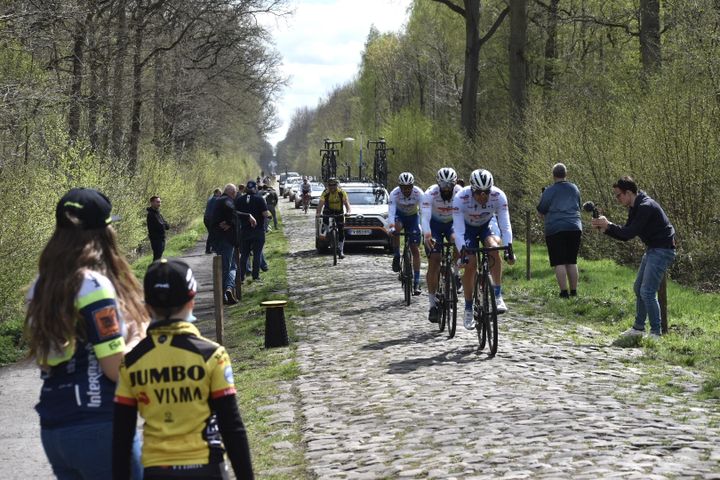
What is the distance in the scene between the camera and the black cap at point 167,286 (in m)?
4.12

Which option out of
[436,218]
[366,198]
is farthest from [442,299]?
[366,198]

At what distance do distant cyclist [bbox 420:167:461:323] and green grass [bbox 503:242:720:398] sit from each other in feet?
7.32

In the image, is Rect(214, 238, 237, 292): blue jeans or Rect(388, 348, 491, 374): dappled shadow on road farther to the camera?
Rect(214, 238, 237, 292): blue jeans

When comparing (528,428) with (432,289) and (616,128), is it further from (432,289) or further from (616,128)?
(616,128)

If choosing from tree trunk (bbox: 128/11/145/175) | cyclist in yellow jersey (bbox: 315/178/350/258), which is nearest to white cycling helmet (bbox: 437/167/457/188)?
cyclist in yellow jersey (bbox: 315/178/350/258)

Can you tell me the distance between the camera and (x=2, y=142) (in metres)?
22.1

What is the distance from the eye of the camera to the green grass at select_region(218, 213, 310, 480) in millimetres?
8102

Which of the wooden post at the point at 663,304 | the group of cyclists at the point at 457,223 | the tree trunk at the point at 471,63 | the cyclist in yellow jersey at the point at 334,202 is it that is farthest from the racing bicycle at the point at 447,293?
the tree trunk at the point at 471,63

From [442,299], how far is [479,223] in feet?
5.45

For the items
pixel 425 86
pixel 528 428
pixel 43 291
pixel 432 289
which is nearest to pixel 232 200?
pixel 432 289

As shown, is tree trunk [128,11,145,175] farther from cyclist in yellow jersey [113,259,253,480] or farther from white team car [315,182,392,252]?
cyclist in yellow jersey [113,259,253,480]

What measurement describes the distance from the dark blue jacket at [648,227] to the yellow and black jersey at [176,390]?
8835 mm

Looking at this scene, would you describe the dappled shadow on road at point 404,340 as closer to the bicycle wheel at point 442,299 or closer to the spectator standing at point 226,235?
the bicycle wheel at point 442,299

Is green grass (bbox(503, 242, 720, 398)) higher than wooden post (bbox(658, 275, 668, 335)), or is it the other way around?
wooden post (bbox(658, 275, 668, 335))
